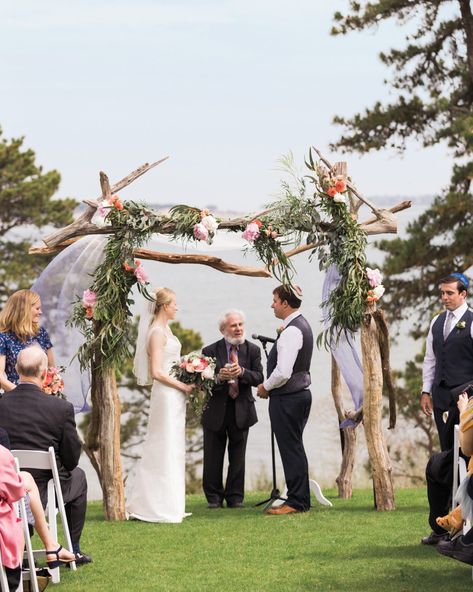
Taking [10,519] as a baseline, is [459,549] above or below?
below

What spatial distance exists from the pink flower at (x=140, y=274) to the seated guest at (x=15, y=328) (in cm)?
117

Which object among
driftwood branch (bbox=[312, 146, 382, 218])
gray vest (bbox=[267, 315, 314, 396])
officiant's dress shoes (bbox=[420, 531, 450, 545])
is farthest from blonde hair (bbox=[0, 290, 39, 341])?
officiant's dress shoes (bbox=[420, 531, 450, 545])

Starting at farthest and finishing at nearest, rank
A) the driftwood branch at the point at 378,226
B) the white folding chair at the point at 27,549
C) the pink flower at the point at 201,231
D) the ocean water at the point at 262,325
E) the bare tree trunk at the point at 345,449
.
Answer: the ocean water at the point at 262,325 < the bare tree trunk at the point at 345,449 < the driftwood branch at the point at 378,226 < the pink flower at the point at 201,231 < the white folding chair at the point at 27,549

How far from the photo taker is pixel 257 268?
1075cm

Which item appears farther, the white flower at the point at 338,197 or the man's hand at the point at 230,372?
the man's hand at the point at 230,372

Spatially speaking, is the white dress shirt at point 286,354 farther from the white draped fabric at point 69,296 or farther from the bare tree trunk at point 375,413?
the white draped fabric at point 69,296

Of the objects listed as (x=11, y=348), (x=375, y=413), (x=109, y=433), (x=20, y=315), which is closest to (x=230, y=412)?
(x=109, y=433)

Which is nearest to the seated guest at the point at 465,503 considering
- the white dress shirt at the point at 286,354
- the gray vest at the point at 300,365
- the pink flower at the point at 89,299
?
the white dress shirt at the point at 286,354

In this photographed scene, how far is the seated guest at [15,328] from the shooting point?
922 cm

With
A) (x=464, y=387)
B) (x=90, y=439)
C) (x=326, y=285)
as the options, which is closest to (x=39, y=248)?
(x=90, y=439)

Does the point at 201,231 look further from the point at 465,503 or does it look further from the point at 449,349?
the point at 465,503

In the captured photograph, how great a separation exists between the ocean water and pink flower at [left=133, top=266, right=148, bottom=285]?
13127 mm

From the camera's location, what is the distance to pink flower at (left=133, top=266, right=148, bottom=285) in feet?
34.0

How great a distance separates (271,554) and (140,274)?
2852 millimetres
